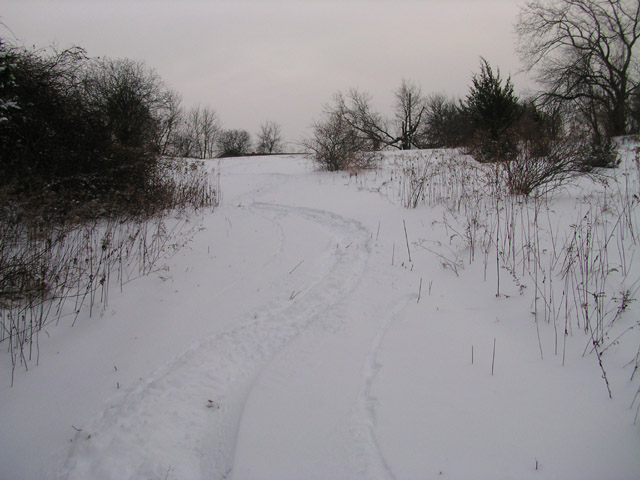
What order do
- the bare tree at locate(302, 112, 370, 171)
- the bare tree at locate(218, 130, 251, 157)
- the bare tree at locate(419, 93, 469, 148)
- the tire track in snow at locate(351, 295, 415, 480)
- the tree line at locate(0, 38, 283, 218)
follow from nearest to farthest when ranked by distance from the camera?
the tire track in snow at locate(351, 295, 415, 480) < the tree line at locate(0, 38, 283, 218) < the bare tree at locate(302, 112, 370, 171) < the bare tree at locate(419, 93, 469, 148) < the bare tree at locate(218, 130, 251, 157)

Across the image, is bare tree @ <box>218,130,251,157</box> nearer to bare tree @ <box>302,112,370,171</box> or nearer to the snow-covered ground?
bare tree @ <box>302,112,370,171</box>

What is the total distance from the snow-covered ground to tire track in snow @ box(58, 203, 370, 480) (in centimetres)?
1

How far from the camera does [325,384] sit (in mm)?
2361

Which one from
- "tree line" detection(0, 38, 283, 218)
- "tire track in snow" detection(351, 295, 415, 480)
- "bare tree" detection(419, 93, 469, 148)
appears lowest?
"tire track in snow" detection(351, 295, 415, 480)

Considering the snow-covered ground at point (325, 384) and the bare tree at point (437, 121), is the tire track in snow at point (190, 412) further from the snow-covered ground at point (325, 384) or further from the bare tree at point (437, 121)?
the bare tree at point (437, 121)

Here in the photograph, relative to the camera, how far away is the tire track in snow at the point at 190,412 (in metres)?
1.78

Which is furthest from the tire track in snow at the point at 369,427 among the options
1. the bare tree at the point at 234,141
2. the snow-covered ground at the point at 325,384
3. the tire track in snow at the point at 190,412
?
the bare tree at the point at 234,141

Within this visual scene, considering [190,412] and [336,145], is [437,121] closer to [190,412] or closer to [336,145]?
[336,145]

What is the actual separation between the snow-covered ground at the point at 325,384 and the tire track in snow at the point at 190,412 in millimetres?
10

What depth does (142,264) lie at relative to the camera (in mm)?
4398

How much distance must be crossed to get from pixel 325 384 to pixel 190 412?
3.07ft

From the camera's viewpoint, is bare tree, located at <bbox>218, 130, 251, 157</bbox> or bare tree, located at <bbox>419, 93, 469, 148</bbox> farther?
bare tree, located at <bbox>218, 130, 251, 157</bbox>

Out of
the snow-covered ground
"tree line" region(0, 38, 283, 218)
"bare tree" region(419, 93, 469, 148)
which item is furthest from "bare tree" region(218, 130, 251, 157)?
the snow-covered ground

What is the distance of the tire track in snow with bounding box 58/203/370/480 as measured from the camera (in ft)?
5.83
